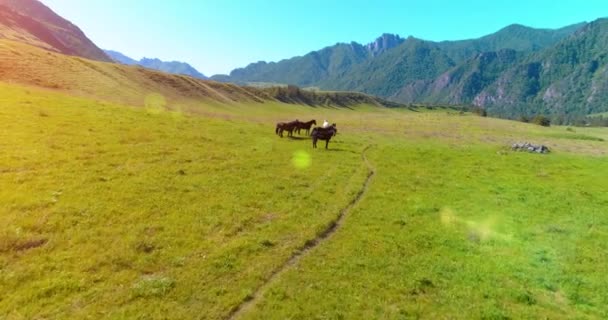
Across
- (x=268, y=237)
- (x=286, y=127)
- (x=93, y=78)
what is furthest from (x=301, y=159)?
(x=93, y=78)

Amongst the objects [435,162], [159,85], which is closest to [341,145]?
[435,162]

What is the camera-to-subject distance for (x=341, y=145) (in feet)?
155

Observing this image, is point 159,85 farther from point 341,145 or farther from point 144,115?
point 341,145

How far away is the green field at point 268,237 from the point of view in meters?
12.0

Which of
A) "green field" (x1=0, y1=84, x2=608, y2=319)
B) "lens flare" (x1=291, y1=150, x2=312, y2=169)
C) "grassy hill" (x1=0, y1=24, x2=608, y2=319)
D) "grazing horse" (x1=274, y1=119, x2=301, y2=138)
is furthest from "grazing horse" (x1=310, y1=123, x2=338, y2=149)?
"green field" (x1=0, y1=84, x2=608, y2=319)

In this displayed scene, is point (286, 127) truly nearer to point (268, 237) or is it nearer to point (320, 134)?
point (320, 134)

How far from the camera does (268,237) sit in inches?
664

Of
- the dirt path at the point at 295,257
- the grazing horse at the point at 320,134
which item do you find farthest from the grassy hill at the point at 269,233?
the grazing horse at the point at 320,134

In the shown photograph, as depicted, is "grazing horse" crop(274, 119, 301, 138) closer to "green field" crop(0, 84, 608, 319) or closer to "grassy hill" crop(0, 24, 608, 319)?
"grassy hill" crop(0, 24, 608, 319)

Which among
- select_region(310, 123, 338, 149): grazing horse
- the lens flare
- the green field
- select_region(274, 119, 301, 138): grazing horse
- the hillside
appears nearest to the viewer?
the green field

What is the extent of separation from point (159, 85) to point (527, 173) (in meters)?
80.4

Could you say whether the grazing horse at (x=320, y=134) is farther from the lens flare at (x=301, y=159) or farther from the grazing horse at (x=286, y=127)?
the grazing horse at (x=286, y=127)

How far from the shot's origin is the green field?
39.4ft

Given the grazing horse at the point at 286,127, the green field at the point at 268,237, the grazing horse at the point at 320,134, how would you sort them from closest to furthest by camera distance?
the green field at the point at 268,237, the grazing horse at the point at 320,134, the grazing horse at the point at 286,127
